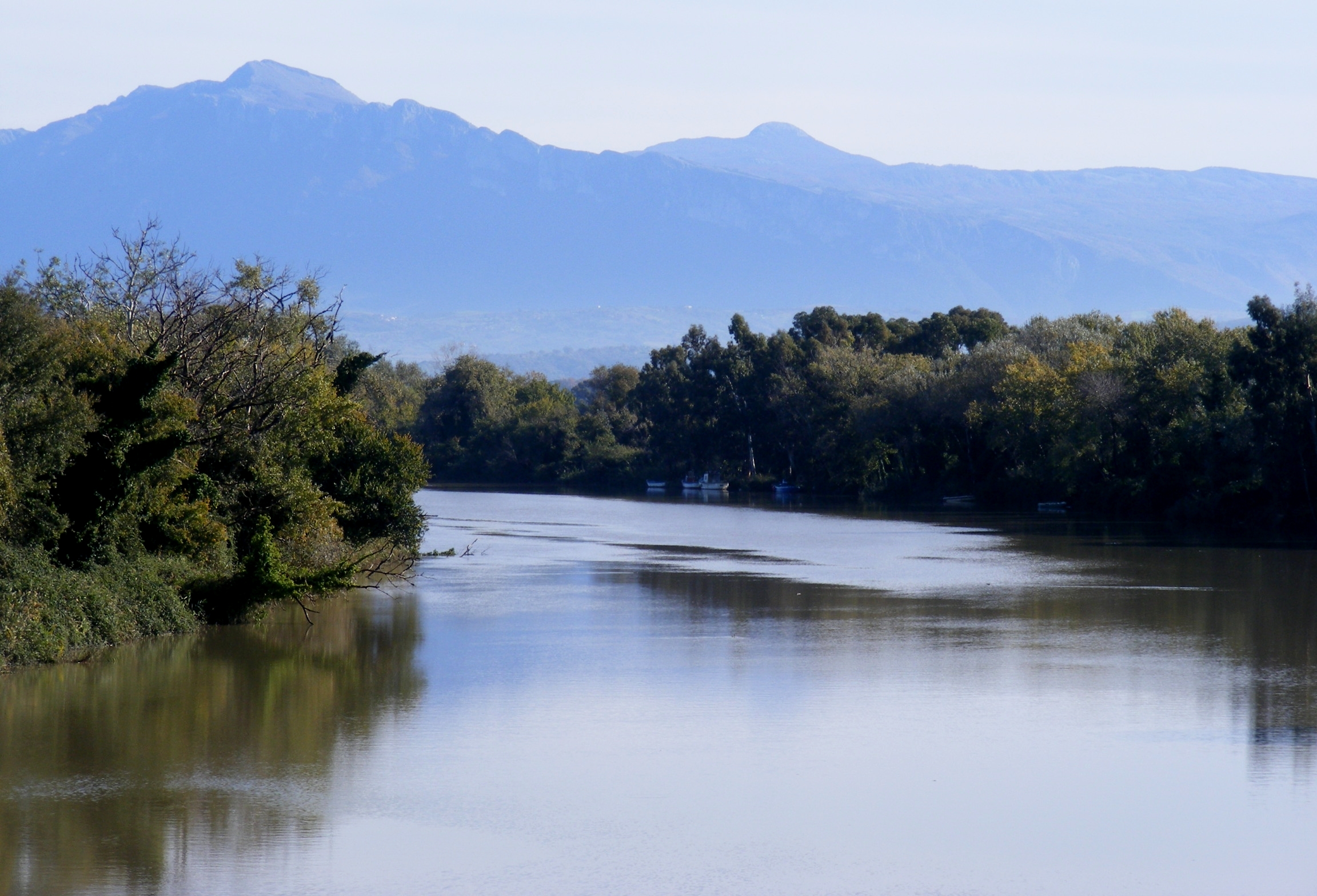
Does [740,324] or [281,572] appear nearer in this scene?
[281,572]

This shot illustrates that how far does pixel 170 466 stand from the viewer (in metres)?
24.1

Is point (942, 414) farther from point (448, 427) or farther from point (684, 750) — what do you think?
point (684, 750)

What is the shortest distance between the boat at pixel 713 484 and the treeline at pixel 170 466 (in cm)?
6504

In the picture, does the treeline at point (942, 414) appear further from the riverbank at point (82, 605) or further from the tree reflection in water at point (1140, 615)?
the riverbank at point (82, 605)

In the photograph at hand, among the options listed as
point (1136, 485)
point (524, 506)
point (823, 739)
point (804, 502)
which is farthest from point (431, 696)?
point (804, 502)

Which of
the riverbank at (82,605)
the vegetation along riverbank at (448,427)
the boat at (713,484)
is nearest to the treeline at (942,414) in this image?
the vegetation along riverbank at (448,427)

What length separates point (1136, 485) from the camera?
62219 millimetres

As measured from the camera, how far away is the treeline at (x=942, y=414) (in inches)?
2082

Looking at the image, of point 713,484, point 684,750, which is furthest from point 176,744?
point 713,484

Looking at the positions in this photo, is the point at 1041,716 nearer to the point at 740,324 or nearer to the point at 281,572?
the point at 281,572

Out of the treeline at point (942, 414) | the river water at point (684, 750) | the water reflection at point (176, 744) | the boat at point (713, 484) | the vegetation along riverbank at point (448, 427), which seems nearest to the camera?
the river water at point (684, 750)

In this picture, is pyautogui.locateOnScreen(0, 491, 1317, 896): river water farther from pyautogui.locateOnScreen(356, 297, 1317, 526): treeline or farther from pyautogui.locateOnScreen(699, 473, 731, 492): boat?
pyautogui.locateOnScreen(699, 473, 731, 492): boat

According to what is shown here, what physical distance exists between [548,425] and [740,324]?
1889cm

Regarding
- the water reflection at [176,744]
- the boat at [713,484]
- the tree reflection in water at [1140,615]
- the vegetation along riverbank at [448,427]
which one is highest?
the vegetation along riverbank at [448,427]
